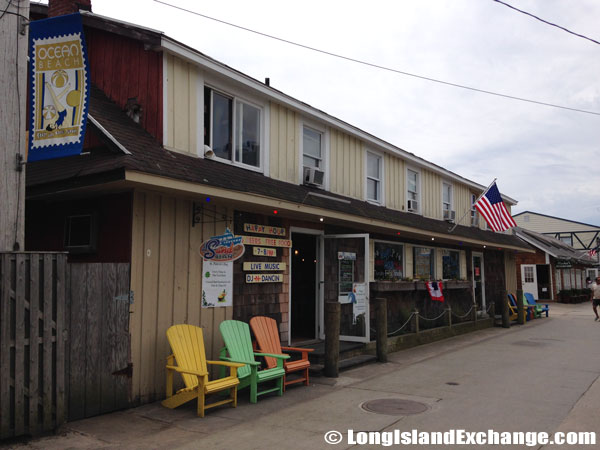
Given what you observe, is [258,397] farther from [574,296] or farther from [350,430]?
[574,296]

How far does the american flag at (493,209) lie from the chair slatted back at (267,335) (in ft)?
26.3

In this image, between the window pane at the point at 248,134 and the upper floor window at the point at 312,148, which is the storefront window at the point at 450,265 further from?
the window pane at the point at 248,134

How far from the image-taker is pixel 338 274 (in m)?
10.9

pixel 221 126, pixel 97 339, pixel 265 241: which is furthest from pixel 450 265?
pixel 97 339

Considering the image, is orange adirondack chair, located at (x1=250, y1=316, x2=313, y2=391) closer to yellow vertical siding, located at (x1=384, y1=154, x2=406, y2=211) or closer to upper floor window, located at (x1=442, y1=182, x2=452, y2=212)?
yellow vertical siding, located at (x1=384, y1=154, x2=406, y2=211)

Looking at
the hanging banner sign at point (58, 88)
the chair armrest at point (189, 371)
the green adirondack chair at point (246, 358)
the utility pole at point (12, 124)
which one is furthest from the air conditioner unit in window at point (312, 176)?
the utility pole at point (12, 124)

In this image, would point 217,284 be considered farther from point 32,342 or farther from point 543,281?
point 543,281

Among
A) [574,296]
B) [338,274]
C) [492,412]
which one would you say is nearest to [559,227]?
[574,296]

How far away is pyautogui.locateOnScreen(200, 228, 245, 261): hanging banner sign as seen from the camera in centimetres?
771

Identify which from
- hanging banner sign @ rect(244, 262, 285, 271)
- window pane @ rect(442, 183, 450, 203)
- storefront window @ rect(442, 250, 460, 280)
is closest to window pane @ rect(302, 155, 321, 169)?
hanging banner sign @ rect(244, 262, 285, 271)

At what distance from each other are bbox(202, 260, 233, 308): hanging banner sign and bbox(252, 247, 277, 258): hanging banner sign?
2.10 ft

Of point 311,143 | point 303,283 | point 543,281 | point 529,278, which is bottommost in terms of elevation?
point 543,281

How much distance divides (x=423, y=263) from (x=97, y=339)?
1031cm

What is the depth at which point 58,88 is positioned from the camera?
231 inches
